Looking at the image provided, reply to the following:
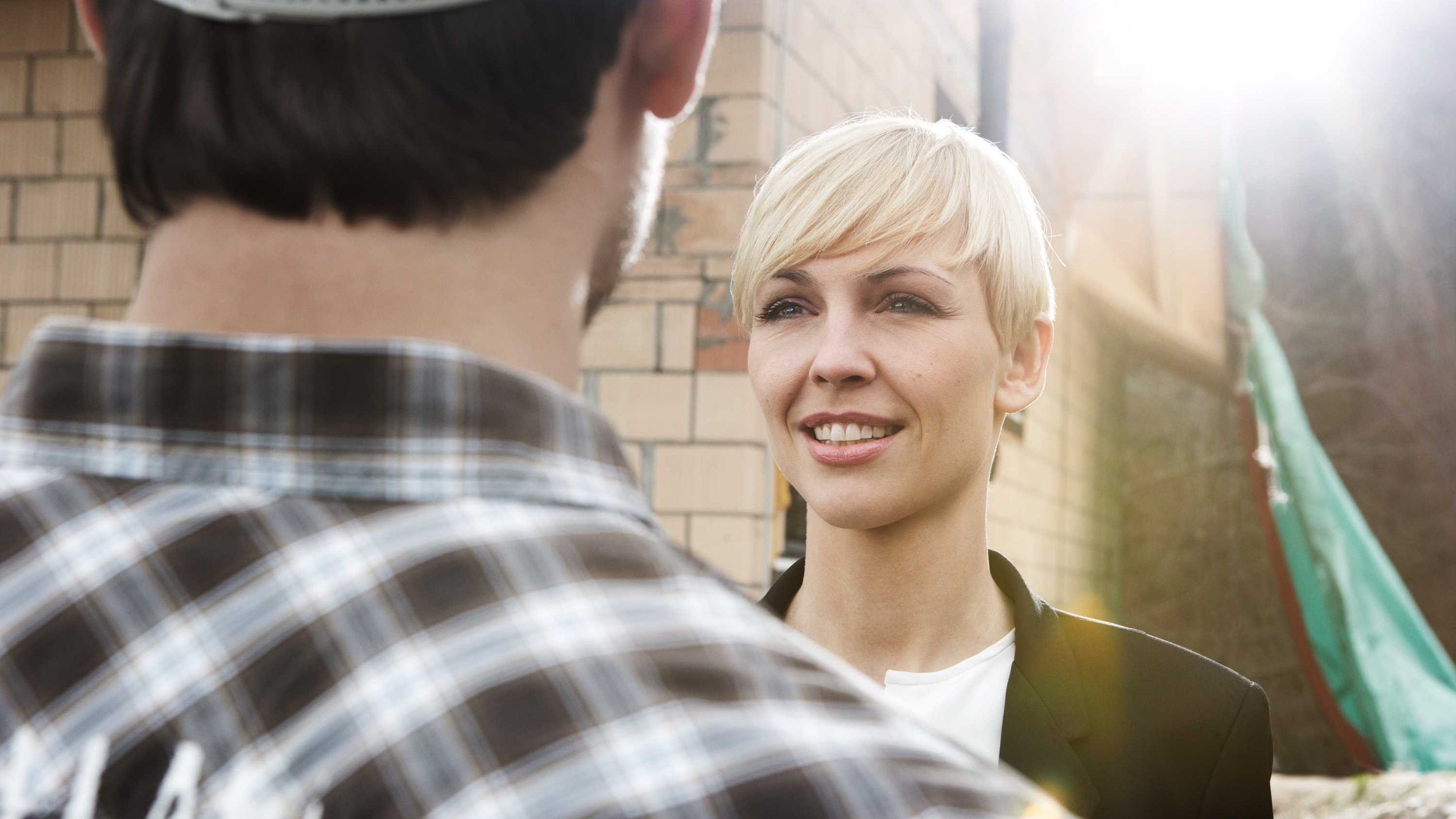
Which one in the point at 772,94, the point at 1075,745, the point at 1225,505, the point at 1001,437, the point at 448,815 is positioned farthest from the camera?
the point at 1225,505

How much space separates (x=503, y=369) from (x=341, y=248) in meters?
0.10

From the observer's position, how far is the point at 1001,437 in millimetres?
5312

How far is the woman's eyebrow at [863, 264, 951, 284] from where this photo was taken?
4.97 feet

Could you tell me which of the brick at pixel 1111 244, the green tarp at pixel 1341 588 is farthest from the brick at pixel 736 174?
the brick at pixel 1111 244

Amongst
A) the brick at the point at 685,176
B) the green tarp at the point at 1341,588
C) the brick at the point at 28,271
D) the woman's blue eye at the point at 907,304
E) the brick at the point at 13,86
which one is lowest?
the green tarp at the point at 1341,588

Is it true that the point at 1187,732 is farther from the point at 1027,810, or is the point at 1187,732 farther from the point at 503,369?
the point at 503,369

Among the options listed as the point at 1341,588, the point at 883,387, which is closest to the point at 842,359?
the point at 883,387

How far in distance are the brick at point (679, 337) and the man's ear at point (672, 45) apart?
8.31 ft

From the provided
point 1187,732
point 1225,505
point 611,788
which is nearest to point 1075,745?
point 1187,732

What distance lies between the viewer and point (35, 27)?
12.4ft

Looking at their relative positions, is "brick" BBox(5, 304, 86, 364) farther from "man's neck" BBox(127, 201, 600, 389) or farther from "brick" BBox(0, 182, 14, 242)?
"man's neck" BBox(127, 201, 600, 389)

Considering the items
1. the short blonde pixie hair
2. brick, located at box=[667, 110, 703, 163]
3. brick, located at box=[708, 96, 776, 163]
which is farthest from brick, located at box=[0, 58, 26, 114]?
the short blonde pixie hair

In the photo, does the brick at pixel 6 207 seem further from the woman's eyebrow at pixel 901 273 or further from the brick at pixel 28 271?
the woman's eyebrow at pixel 901 273

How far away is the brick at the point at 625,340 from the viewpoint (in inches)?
131
